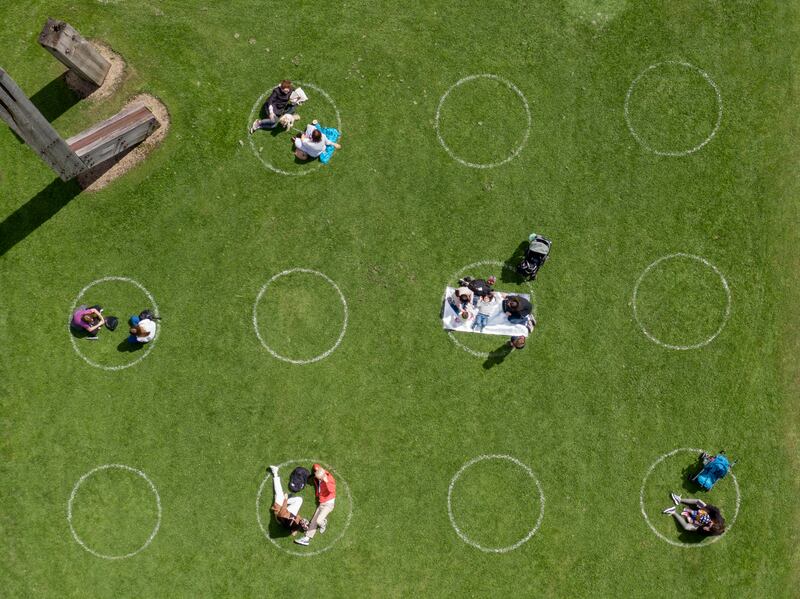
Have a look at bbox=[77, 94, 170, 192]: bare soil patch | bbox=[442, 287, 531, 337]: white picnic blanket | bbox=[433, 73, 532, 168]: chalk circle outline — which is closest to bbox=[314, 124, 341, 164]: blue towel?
bbox=[433, 73, 532, 168]: chalk circle outline

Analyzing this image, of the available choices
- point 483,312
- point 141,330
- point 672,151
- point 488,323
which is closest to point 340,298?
point 483,312

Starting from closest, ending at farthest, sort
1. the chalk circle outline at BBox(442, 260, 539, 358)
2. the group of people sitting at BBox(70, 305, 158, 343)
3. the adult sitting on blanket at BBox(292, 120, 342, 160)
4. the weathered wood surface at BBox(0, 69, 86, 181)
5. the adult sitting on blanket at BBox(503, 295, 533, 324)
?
the weathered wood surface at BBox(0, 69, 86, 181), the group of people sitting at BBox(70, 305, 158, 343), the adult sitting on blanket at BBox(503, 295, 533, 324), the adult sitting on blanket at BBox(292, 120, 342, 160), the chalk circle outline at BBox(442, 260, 539, 358)

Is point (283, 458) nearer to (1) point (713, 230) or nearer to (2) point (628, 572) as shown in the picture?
(2) point (628, 572)

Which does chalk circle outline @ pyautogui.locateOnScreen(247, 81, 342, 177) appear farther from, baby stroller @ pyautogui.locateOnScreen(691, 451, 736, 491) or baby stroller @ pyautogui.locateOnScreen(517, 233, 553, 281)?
baby stroller @ pyautogui.locateOnScreen(691, 451, 736, 491)

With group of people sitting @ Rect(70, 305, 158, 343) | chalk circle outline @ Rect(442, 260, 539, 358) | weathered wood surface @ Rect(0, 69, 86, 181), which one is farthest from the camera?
chalk circle outline @ Rect(442, 260, 539, 358)

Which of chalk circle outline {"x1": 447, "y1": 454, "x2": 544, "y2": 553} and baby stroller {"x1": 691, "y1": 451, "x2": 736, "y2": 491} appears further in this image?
chalk circle outline {"x1": 447, "y1": 454, "x2": 544, "y2": 553}

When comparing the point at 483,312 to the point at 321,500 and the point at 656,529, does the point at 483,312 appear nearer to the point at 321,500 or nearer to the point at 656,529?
the point at 321,500

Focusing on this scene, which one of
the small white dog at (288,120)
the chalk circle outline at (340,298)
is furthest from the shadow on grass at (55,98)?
the chalk circle outline at (340,298)

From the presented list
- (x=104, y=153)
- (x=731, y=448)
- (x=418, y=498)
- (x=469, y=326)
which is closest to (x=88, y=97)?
(x=104, y=153)
